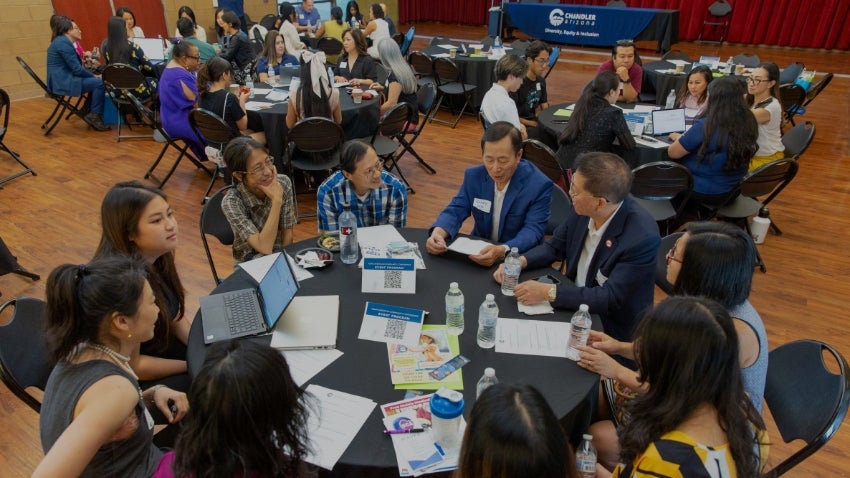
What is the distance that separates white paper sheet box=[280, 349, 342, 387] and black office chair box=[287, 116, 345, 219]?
2694 mm

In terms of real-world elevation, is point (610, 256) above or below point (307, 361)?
above

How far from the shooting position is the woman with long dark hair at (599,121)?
3.84 metres

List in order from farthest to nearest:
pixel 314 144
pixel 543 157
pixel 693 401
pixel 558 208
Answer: pixel 314 144, pixel 543 157, pixel 558 208, pixel 693 401

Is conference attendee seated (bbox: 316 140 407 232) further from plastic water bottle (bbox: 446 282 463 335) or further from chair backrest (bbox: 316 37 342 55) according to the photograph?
chair backrest (bbox: 316 37 342 55)

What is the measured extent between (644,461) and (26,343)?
2095 millimetres

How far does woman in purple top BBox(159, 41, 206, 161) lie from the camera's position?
194 inches

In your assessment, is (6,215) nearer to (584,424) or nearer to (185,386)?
(185,386)

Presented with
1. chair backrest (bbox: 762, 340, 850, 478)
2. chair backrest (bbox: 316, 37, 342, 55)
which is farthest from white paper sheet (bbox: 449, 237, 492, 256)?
chair backrest (bbox: 316, 37, 342, 55)

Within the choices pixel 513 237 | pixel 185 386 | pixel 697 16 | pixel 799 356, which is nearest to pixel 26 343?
pixel 185 386

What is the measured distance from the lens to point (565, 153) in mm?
4109

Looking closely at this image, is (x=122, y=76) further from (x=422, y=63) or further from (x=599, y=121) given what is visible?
(x=599, y=121)

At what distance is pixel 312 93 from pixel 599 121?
7.90 ft

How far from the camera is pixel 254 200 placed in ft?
9.31

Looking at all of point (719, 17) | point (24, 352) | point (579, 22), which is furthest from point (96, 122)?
point (719, 17)
